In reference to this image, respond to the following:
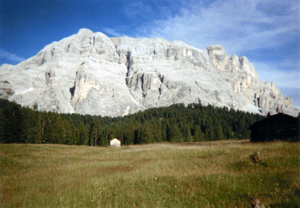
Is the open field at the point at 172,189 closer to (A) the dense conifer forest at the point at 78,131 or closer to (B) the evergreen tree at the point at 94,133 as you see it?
(A) the dense conifer forest at the point at 78,131

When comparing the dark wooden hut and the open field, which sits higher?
the dark wooden hut

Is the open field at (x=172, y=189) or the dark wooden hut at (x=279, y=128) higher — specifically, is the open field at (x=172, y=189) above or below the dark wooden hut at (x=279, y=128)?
below

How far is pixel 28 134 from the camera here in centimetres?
5800

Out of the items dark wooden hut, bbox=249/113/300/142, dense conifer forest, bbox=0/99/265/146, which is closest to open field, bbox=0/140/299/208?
dark wooden hut, bbox=249/113/300/142

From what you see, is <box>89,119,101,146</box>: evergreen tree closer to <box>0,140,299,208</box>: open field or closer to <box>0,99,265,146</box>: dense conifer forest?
<box>0,99,265,146</box>: dense conifer forest

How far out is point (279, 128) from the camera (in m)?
29.1

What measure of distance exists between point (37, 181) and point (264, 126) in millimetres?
36005

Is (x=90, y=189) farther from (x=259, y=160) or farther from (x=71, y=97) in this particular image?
(x=71, y=97)

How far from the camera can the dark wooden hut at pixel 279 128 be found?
27297mm

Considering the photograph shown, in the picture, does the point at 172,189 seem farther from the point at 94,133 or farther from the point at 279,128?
the point at 94,133

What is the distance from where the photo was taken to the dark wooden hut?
2730 cm

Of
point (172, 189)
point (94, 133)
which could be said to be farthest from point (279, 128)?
point (94, 133)

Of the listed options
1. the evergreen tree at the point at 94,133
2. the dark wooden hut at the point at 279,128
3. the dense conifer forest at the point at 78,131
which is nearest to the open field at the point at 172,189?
the dark wooden hut at the point at 279,128

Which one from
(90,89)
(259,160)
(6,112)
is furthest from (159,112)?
(259,160)
